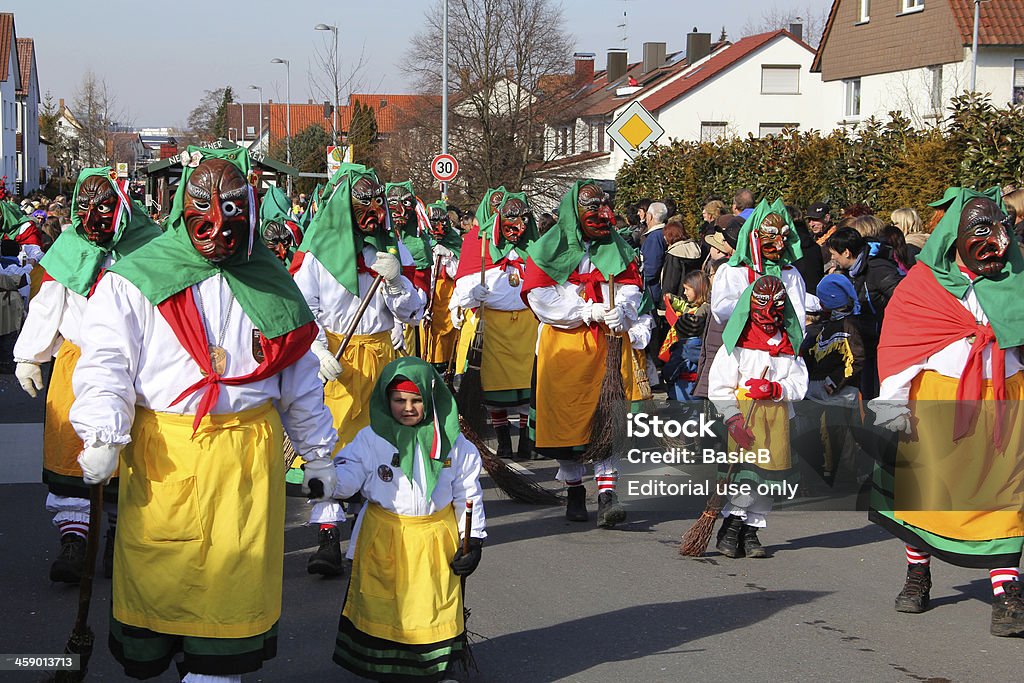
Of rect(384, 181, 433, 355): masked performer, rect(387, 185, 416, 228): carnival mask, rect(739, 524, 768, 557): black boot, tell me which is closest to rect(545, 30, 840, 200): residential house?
rect(384, 181, 433, 355): masked performer

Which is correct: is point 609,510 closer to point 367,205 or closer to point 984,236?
point 367,205

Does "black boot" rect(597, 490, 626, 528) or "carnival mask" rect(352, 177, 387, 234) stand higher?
"carnival mask" rect(352, 177, 387, 234)

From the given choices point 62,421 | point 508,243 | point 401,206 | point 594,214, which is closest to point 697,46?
point 508,243

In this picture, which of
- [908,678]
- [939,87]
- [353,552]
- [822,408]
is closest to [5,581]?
[353,552]

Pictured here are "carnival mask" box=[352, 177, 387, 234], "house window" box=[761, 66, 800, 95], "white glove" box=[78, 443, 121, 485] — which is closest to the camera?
"white glove" box=[78, 443, 121, 485]

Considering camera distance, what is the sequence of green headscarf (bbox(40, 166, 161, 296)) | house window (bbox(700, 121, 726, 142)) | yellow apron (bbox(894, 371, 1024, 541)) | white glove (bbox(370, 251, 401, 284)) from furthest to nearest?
house window (bbox(700, 121, 726, 142)) → white glove (bbox(370, 251, 401, 284)) → green headscarf (bbox(40, 166, 161, 296)) → yellow apron (bbox(894, 371, 1024, 541))

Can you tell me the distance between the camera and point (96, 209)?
7.20m

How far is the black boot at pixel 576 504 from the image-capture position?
29.9 ft

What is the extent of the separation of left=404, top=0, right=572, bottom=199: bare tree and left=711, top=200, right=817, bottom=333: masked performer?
33176 mm

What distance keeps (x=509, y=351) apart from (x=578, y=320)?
2.39 m

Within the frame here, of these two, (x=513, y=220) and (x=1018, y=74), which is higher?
(x=1018, y=74)

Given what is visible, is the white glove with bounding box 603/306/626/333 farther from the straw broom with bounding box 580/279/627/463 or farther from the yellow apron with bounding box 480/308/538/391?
the yellow apron with bounding box 480/308/538/391

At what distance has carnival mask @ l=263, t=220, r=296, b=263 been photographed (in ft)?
36.0

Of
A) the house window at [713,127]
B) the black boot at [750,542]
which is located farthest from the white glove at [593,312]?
→ the house window at [713,127]
